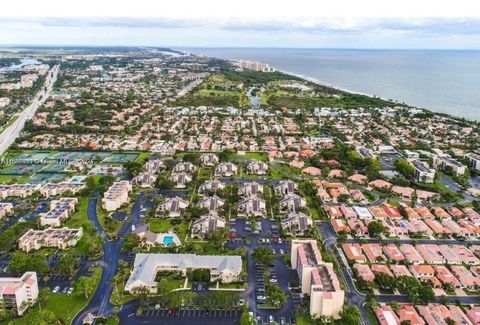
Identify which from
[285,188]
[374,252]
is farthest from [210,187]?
[374,252]

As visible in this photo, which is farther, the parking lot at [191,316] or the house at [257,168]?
the house at [257,168]

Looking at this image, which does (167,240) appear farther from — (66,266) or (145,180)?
Answer: (145,180)

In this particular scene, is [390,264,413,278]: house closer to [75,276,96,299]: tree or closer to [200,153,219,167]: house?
[75,276,96,299]: tree

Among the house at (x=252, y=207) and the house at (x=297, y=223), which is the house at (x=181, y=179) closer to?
the house at (x=252, y=207)

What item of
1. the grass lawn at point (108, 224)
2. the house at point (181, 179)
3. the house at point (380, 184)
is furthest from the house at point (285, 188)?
the grass lawn at point (108, 224)

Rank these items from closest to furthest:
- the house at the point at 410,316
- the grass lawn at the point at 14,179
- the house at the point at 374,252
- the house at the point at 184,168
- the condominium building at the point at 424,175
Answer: the house at the point at 410,316, the house at the point at 374,252, the grass lawn at the point at 14,179, the condominium building at the point at 424,175, the house at the point at 184,168
